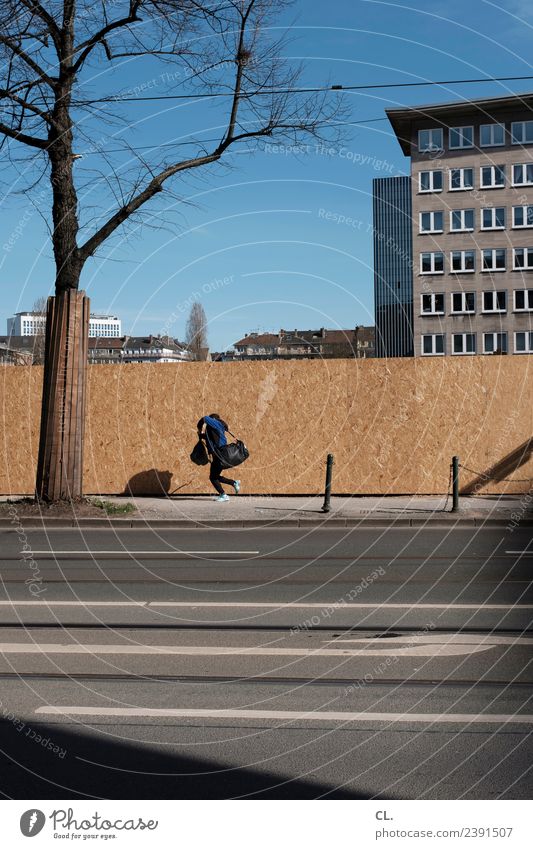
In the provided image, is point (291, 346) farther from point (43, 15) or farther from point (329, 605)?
point (329, 605)

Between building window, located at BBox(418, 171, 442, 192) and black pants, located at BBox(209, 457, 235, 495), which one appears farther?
building window, located at BBox(418, 171, 442, 192)

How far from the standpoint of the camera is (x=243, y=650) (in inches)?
283

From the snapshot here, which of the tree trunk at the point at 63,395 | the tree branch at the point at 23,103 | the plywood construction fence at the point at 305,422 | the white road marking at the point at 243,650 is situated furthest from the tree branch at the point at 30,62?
the white road marking at the point at 243,650

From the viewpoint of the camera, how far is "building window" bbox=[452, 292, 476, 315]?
8069cm

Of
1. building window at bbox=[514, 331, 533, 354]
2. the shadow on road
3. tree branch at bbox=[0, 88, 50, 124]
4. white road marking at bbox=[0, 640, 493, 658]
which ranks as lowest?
the shadow on road

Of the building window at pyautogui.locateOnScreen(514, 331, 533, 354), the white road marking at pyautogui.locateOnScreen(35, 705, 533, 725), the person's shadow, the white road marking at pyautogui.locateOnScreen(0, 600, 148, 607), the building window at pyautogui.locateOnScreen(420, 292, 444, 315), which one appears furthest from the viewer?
the building window at pyautogui.locateOnScreen(420, 292, 444, 315)

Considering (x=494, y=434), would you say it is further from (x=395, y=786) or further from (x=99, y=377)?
(x=395, y=786)

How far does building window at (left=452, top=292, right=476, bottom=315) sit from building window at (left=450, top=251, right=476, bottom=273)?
2256mm

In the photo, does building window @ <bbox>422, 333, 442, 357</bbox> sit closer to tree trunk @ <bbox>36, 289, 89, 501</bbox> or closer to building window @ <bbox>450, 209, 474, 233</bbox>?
building window @ <bbox>450, 209, 474, 233</bbox>

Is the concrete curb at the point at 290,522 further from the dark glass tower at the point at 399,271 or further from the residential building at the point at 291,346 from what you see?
the dark glass tower at the point at 399,271

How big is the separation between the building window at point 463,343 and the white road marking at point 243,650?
74.9 m

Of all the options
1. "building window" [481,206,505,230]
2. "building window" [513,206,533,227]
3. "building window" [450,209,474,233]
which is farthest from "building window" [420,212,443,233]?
"building window" [513,206,533,227]

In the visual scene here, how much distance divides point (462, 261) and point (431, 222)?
4.23 metres

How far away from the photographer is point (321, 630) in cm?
791
